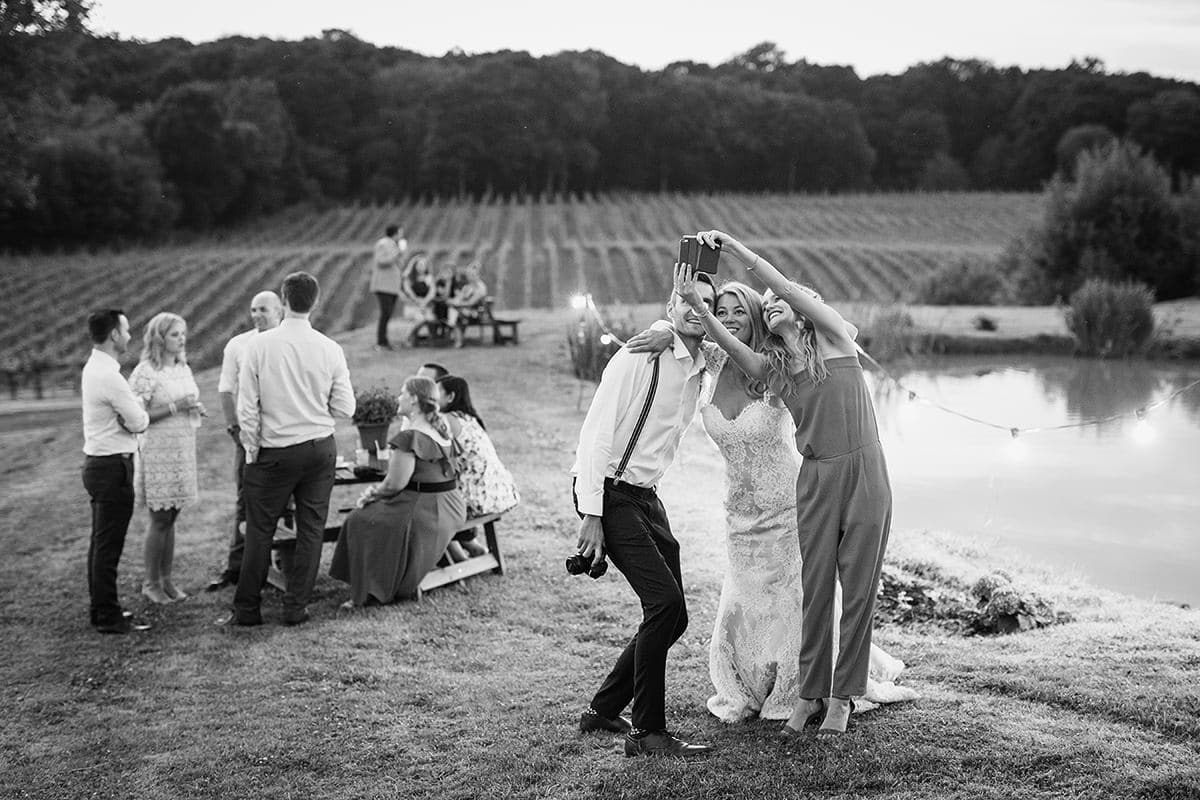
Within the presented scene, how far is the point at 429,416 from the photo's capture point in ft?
21.9

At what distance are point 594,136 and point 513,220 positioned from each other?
28444mm

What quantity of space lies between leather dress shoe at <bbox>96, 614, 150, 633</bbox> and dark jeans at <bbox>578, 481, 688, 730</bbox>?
12.1ft

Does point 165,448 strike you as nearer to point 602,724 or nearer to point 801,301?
point 602,724

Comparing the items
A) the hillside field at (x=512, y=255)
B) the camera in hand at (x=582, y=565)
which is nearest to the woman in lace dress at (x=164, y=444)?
the camera in hand at (x=582, y=565)

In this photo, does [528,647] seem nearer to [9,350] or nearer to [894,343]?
[894,343]

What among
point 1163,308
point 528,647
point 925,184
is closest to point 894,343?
point 1163,308

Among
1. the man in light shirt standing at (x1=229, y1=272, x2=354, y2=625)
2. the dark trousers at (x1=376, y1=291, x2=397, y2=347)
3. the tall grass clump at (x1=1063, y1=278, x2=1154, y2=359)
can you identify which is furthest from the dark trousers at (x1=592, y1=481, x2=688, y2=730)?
the tall grass clump at (x1=1063, y1=278, x2=1154, y2=359)

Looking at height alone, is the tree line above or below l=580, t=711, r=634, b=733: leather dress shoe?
above

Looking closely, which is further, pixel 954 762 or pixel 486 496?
pixel 486 496

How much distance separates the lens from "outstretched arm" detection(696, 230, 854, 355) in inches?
161

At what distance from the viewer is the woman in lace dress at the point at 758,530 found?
4352 mm

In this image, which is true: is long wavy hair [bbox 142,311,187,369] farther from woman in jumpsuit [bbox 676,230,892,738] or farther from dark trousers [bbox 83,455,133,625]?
woman in jumpsuit [bbox 676,230,892,738]

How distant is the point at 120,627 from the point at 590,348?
1004cm

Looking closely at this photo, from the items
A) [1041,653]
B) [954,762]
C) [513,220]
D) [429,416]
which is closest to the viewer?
[954,762]
